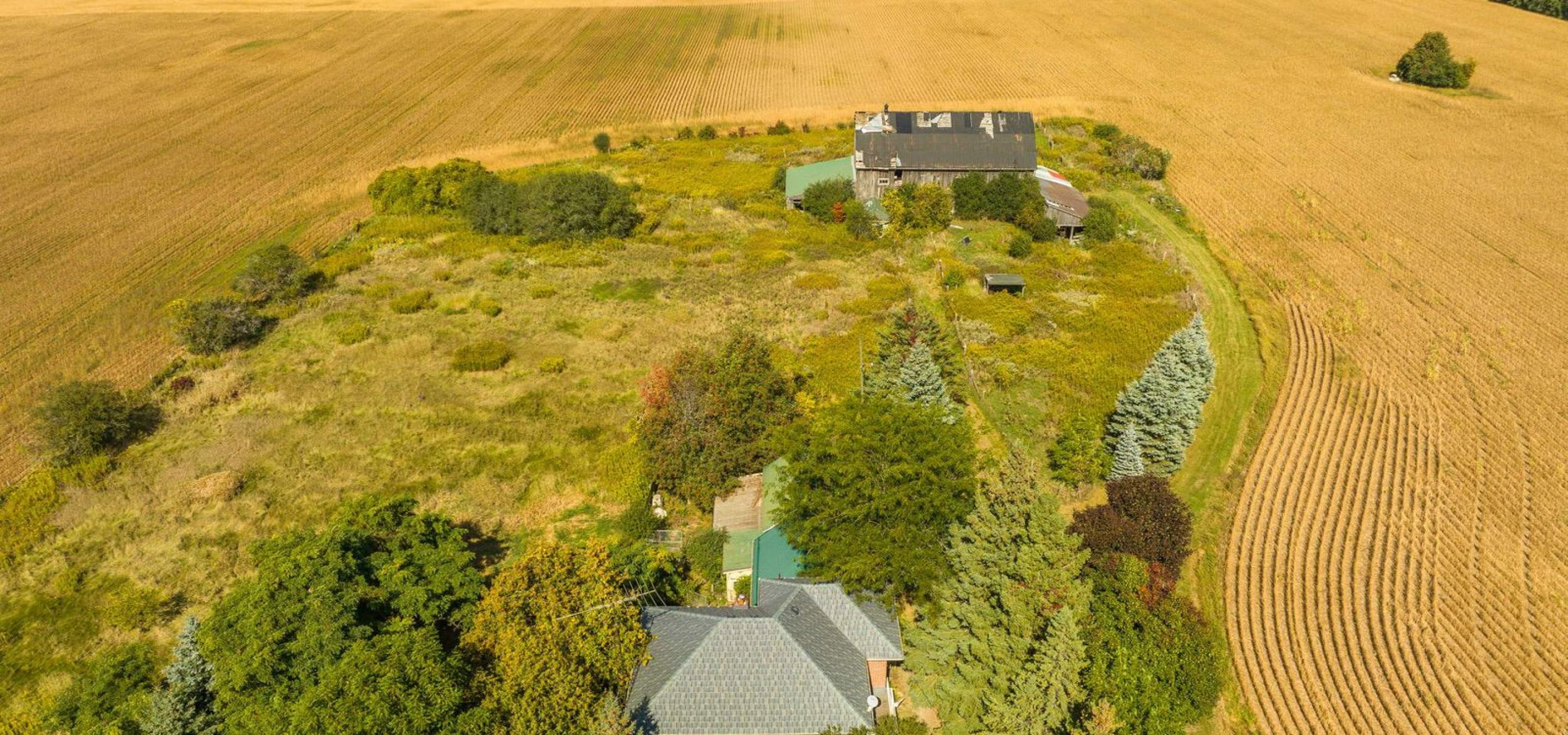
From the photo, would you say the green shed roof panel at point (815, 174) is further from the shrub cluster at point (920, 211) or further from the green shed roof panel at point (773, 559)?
the green shed roof panel at point (773, 559)

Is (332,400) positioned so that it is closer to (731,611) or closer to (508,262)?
(508,262)

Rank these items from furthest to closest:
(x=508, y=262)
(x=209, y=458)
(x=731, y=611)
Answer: (x=508, y=262), (x=209, y=458), (x=731, y=611)

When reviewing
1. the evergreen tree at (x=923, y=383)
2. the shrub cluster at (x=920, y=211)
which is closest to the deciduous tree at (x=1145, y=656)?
the evergreen tree at (x=923, y=383)

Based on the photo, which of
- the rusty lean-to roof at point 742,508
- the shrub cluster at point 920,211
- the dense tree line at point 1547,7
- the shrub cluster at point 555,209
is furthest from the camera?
the dense tree line at point 1547,7

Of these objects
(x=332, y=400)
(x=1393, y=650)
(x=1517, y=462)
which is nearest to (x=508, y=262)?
(x=332, y=400)

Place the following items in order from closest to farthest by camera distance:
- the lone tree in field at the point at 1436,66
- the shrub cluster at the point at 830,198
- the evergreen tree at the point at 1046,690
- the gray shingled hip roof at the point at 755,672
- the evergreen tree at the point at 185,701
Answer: the evergreen tree at the point at 185,701
the evergreen tree at the point at 1046,690
the gray shingled hip roof at the point at 755,672
the shrub cluster at the point at 830,198
the lone tree in field at the point at 1436,66

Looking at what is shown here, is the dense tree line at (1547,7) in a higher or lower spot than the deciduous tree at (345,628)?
higher
